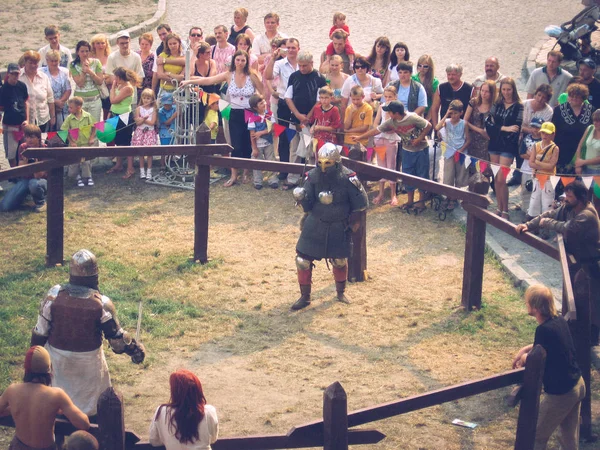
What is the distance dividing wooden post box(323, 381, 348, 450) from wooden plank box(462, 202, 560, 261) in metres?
3.19

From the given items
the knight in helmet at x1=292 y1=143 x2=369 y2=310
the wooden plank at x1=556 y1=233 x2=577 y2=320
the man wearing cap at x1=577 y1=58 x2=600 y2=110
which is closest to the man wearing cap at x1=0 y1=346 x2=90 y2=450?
the wooden plank at x1=556 y1=233 x2=577 y2=320

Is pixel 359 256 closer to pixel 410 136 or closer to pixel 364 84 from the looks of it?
pixel 410 136

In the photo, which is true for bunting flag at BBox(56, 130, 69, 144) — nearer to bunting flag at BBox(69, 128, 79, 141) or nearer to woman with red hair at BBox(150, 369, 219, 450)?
bunting flag at BBox(69, 128, 79, 141)

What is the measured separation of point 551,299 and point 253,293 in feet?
13.9

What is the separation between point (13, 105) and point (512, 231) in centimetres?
710

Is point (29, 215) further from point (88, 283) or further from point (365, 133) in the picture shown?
point (88, 283)

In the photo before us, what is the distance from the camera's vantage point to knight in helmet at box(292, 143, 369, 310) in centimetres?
989

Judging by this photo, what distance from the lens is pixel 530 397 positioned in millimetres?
6566

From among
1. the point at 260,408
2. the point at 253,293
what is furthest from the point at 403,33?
the point at 260,408

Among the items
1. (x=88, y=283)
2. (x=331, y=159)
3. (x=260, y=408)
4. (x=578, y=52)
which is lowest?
(x=260, y=408)

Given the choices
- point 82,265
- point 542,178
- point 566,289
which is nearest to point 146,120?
point 542,178

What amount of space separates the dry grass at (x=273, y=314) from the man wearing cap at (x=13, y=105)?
1.19 metres

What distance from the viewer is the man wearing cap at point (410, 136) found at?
487 inches

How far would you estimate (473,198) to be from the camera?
32.0 ft
